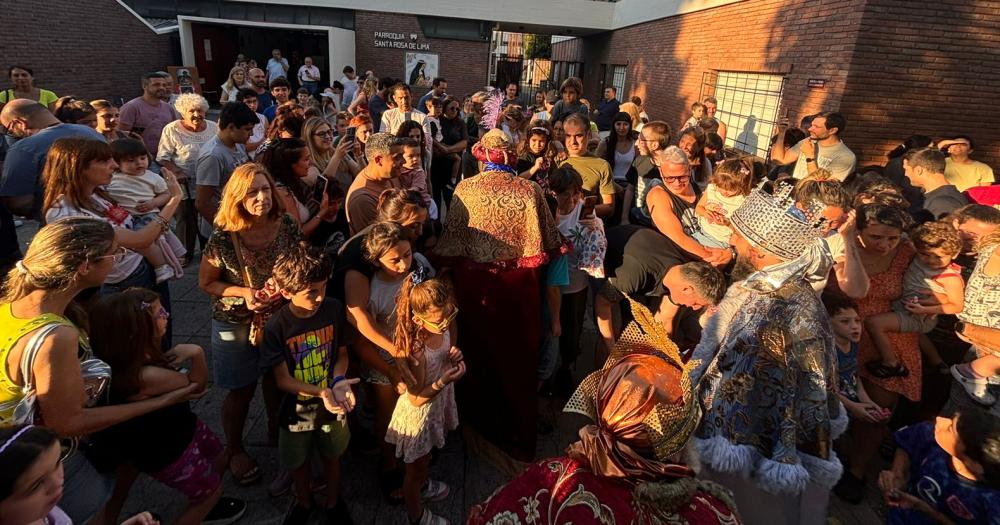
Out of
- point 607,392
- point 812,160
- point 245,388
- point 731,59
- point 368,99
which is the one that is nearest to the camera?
point 607,392

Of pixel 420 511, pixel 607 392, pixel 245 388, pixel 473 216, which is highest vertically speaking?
pixel 473 216

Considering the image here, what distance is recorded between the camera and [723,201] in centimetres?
358

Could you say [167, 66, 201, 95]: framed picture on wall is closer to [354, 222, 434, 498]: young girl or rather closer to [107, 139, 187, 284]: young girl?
[107, 139, 187, 284]: young girl

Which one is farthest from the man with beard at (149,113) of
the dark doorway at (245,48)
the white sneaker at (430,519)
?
the dark doorway at (245,48)

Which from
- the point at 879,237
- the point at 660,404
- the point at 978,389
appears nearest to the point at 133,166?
the point at 660,404

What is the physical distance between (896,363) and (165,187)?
16.6ft

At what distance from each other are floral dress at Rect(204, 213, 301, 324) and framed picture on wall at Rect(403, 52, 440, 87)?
18404mm

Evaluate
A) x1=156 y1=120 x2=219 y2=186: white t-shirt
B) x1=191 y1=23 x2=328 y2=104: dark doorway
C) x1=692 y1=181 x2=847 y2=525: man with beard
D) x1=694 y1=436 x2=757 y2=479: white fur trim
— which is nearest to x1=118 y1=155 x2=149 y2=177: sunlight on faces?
x1=156 y1=120 x2=219 y2=186: white t-shirt

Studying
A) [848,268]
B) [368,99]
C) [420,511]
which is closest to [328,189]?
[420,511]

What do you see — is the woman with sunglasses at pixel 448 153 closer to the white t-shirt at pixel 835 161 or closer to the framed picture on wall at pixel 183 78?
the white t-shirt at pixel 835 161

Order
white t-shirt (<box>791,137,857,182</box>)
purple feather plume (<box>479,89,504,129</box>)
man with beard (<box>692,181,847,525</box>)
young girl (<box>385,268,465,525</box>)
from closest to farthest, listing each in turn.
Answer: man with beard (<box>692,181,847,525</box>) → young girl (<box>385,268,465,525</box>) → white t-shirt (<box>791,137,857,182</box>) → purple feather plume (<box>479,89,504,129</box>)

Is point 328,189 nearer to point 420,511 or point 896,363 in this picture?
point 420,511

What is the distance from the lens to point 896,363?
3.16 metres

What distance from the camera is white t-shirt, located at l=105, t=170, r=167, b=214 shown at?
339 centimetres
